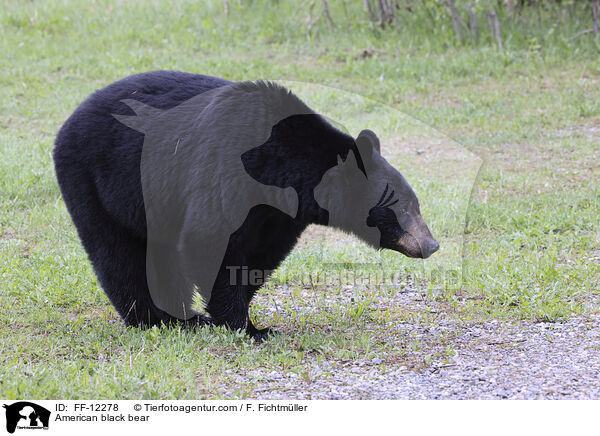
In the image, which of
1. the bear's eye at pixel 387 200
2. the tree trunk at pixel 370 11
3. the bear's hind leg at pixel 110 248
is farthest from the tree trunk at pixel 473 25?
the bear's hind leg at pixel 110 248

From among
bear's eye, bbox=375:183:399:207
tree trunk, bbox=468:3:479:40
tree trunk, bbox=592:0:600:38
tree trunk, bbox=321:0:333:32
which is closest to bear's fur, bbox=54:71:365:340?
bear's eye, bbox=375:183:399:207

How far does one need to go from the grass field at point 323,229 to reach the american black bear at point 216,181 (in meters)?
0.40

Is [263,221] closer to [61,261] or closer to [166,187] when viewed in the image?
[166,187]

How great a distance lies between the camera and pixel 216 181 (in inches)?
210

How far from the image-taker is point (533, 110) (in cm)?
1216

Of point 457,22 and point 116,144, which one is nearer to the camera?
point 116,144

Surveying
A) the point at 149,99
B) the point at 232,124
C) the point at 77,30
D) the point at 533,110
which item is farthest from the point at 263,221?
the point at 77,30

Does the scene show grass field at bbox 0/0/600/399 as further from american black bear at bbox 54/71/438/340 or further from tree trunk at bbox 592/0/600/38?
american black bear at bbox 54/71/438/340

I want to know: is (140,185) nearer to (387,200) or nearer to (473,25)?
(387,200)

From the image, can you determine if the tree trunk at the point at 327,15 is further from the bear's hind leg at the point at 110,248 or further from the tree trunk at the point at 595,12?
the bear's hind leg at the point at 110,248

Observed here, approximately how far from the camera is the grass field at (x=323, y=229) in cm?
529
